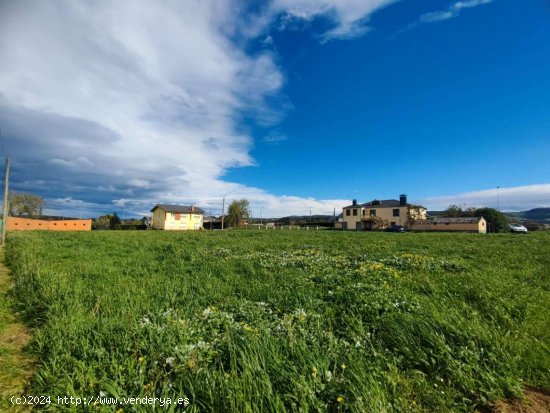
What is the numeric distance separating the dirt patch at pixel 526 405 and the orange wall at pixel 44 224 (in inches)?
2500

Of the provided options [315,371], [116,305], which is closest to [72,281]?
[116,305]

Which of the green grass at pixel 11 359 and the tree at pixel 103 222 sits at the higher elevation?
the tree at pixel 103 222

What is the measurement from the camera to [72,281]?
757cm

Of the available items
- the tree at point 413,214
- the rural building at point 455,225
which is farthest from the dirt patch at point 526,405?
the tree at point 413,214

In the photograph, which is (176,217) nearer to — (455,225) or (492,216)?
(455,225)

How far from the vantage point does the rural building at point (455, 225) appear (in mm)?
62487

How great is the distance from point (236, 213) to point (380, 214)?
4274 centimetres

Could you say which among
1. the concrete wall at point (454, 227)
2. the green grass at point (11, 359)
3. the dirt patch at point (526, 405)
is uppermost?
the concrete wall at point (454, 227)

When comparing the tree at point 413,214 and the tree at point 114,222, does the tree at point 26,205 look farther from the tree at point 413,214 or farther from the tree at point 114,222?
the tree at point 413,214

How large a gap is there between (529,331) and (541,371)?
50.9 inches

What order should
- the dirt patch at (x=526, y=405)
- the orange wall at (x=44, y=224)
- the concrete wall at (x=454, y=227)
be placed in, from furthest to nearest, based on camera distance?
the concrete wall at (x=454, y=227), the orange wall at (x=44, y=224), the dirt patch at (x=526, y=405)

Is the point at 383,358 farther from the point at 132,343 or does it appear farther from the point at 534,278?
the point at 534,278

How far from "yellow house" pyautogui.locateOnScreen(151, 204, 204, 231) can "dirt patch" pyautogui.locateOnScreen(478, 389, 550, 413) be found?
7265cm

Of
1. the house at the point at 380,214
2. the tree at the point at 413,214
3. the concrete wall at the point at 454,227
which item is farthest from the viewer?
the house at the point at 380,214
